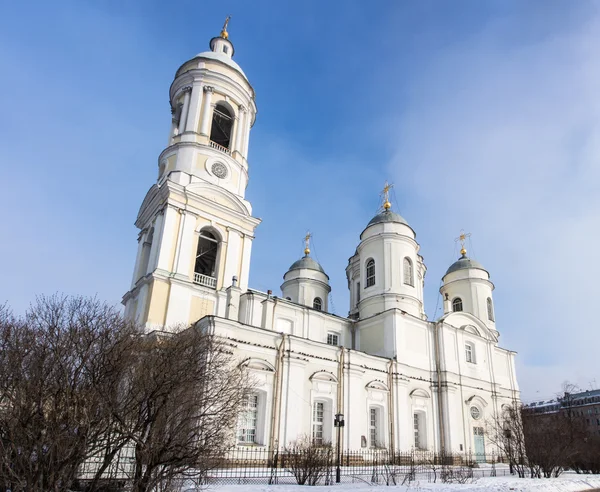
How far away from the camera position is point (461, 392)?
28.8 meters

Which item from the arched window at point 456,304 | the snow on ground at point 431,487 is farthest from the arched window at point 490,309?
the snow on ground at point 431,487

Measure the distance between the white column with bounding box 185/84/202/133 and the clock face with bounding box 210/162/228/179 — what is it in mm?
2263

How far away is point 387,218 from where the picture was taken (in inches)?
1307

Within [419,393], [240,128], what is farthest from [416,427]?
[240,128]

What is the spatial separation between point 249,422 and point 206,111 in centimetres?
1720

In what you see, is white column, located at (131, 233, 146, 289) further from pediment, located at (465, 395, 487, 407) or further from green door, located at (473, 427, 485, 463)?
green door, located at (473, 427, 485, 463)

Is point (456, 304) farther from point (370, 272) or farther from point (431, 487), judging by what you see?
point (431, 487)

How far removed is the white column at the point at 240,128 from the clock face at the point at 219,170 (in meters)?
1.70

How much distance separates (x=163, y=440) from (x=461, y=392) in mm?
23681

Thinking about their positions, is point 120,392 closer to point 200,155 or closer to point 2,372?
point 2,372

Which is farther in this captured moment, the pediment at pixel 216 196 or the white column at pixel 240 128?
the white column at pixel 240 128

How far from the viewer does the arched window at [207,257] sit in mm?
23844

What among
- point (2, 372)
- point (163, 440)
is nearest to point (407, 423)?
point (163, 440)

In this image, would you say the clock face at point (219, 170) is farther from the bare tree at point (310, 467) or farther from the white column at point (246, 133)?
the bare tree at point (310, 467)
